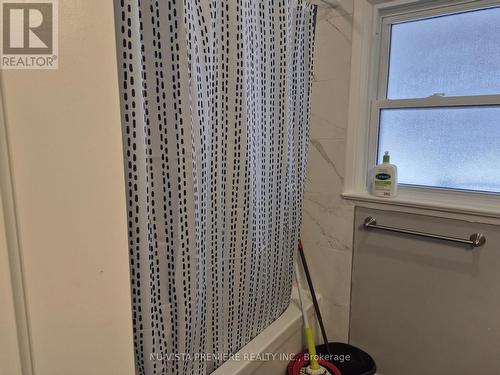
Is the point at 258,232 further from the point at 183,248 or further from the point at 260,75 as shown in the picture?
the point at 260,75

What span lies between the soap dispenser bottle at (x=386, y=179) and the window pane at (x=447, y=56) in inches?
13.7

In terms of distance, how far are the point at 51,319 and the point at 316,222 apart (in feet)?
4.90

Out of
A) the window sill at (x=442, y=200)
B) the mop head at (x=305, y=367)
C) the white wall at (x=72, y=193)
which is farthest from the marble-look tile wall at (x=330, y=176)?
the white wall at (x=72, y=193)

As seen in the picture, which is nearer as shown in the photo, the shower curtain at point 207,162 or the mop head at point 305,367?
the shower curtain at point 207,162

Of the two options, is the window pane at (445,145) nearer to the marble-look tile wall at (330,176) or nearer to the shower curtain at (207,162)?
the marble-look tile wall at (330,176)

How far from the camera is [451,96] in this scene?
1396mm

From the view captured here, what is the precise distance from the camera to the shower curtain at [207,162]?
83 centimetres

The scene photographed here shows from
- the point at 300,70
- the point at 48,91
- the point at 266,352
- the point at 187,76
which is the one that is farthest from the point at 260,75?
the point at 266,352

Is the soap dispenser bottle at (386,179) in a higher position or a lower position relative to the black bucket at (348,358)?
higher

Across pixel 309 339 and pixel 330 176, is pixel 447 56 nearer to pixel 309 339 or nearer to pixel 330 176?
pixel 330 176

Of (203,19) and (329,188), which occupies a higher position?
(203,19)

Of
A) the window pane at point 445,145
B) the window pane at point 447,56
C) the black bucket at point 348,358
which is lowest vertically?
the black bucket at point 348,358

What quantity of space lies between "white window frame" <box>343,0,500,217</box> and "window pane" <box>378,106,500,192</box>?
40mm

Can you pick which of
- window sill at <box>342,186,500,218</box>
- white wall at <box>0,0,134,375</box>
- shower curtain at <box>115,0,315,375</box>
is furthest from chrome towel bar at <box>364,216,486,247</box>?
white wall at <box>0,0,134,375</box>
